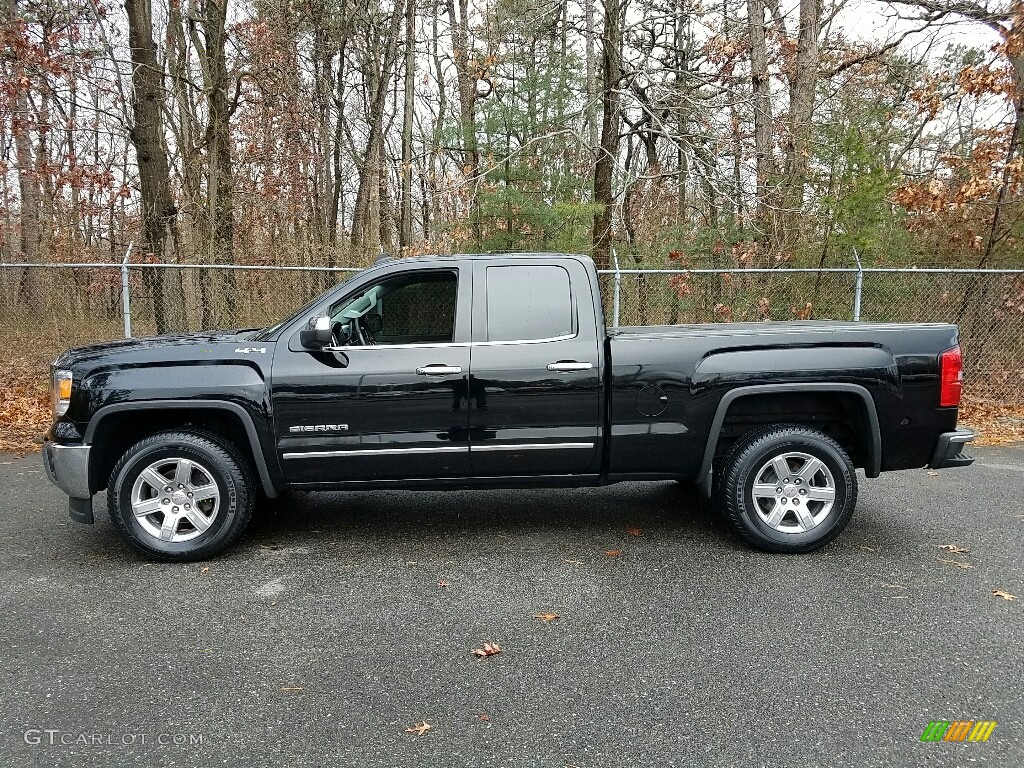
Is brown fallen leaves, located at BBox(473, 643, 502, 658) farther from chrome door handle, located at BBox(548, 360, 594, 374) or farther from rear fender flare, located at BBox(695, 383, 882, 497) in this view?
rear fender flare, located at BBox(695, 383, 882, 497)

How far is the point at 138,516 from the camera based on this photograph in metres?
4.44

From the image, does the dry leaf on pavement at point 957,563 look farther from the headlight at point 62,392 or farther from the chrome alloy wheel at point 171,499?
the headlight at point 62,392

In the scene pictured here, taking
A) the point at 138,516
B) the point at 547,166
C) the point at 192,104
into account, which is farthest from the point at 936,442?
the point at 192,104

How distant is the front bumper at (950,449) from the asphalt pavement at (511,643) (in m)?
0.61

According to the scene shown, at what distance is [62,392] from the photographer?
4453 mm

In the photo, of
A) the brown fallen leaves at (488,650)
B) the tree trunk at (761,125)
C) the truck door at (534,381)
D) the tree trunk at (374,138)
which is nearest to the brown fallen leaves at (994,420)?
the tree trunk at (761,125)

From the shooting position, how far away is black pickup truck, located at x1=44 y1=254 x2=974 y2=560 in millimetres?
4445

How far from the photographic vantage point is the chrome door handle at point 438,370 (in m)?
4.50

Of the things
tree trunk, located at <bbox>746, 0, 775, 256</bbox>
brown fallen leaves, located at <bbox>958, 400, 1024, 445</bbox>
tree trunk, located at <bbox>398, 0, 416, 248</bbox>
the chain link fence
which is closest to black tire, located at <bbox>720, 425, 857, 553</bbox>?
brown fallen leaves, located at <bbox>958, 400, 1024, 445</bbox>

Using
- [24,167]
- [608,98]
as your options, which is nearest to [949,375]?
[608,98]

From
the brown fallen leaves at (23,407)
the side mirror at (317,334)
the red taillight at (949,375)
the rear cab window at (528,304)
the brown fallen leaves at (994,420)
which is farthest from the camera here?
the brown fallen leaves at (994,420)

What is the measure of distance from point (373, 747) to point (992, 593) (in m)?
3.54

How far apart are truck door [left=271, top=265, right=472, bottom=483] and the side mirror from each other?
0.08 m

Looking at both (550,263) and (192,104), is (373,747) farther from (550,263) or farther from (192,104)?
(192,104)
